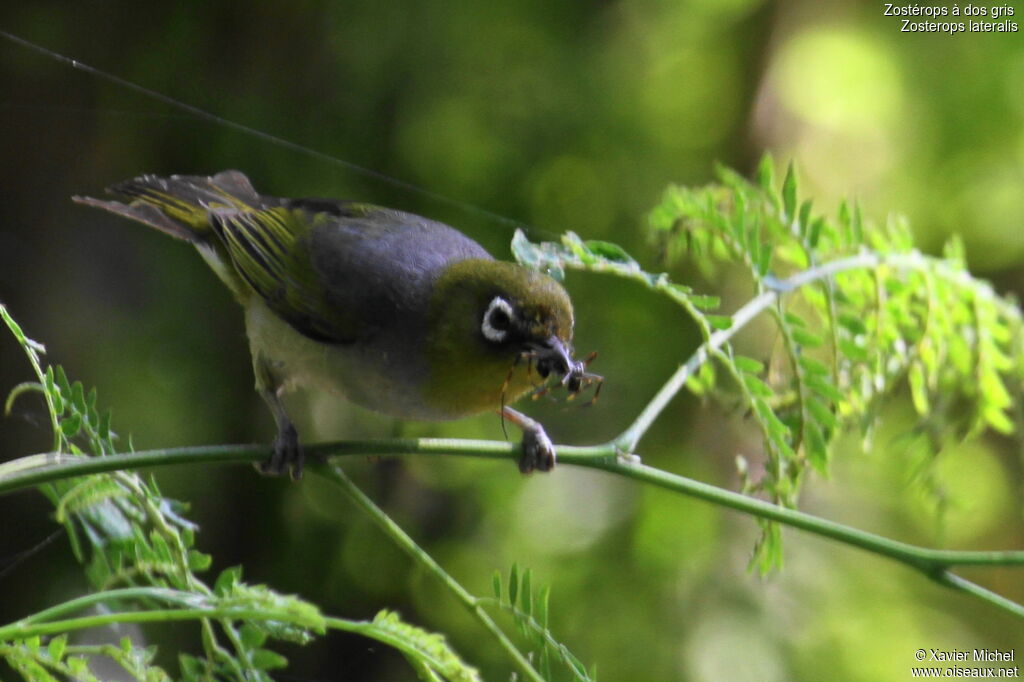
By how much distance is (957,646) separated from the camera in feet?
8.77

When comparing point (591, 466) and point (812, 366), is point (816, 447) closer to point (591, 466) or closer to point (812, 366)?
point (812, 366)

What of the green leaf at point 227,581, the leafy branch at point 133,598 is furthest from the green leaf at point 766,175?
the green leaf at point 227,581

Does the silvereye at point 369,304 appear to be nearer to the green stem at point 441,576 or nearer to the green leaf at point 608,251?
the green leaf at point 608,251

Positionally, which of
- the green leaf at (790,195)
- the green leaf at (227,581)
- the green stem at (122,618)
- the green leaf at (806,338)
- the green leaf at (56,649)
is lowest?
the green leaf at (56,649)

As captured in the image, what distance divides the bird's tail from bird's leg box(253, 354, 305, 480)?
0.31m

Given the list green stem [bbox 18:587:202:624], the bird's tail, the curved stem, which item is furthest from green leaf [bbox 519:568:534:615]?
the bird's tail

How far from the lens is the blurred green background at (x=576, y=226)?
7.86ft

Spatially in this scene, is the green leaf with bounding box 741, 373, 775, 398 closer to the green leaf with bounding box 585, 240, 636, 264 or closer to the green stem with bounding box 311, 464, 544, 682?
the green leaf with bounding box 585, 240, 636, 264

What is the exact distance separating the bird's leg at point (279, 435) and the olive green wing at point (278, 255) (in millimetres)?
134

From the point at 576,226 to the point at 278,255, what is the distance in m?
0.95

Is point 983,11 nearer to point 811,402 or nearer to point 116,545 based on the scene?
point 811,402

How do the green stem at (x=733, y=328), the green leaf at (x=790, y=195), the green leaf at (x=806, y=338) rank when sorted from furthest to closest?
the green leaf at (x=790, y=195), the green leaf at (x=806, y=338), the green stem at (x=733, y=328)

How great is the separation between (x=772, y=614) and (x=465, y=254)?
4.62ft

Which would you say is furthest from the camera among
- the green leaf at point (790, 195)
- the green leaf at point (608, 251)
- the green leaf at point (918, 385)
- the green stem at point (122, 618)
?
the green leaf at point (918, 385)
